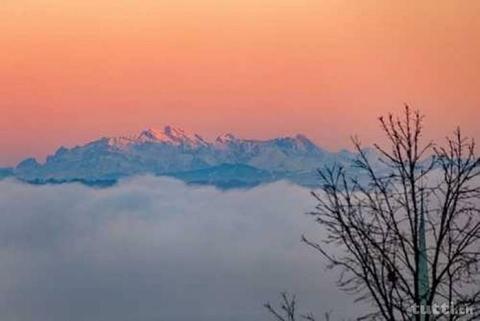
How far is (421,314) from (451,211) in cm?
86

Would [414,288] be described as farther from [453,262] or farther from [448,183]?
[448,183]

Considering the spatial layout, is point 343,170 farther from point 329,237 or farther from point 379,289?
point 379,289

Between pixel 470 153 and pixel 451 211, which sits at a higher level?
pixel 470 153

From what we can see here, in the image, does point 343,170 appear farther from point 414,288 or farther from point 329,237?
point 414,288

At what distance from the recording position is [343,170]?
9.27 meters

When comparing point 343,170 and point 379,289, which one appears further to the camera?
point 343,170

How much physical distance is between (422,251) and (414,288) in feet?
1.06

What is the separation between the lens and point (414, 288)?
8.33 metres

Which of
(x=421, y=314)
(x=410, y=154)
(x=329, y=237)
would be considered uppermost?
(x=410, y=154)

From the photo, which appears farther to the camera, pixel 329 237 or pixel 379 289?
pixel 329 237

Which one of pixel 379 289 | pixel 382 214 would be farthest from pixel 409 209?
pixel 379 289

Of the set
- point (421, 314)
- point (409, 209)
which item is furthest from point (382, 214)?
point (421, 314)

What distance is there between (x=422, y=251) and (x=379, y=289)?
Answer: 1.61 feet

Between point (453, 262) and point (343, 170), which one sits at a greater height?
point (343, 170)
